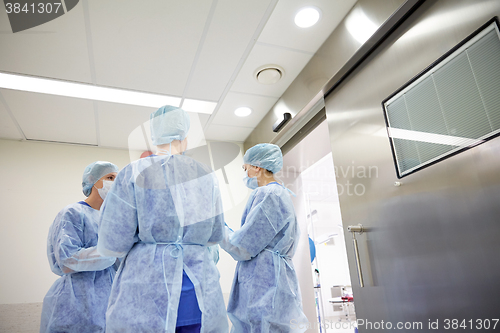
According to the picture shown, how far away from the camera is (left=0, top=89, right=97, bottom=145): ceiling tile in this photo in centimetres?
293

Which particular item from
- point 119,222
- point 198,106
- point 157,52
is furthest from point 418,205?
point 198,106

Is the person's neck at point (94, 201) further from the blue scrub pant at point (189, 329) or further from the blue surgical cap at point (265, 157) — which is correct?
the blue scrub pant at point (189, 329)

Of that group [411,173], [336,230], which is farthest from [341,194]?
[336,230]

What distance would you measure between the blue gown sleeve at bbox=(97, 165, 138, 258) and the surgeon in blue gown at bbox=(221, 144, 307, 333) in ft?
1.58

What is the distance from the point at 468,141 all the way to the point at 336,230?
731 cm

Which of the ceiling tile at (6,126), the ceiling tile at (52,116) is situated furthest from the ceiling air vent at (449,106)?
the ceiling tile at (6,126)

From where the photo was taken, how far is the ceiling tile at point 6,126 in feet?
10.0

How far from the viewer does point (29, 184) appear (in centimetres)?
345

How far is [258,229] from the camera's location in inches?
65.4

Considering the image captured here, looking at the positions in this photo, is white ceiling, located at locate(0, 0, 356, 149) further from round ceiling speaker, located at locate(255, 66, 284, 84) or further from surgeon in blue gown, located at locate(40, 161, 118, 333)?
surgeon in blue gown, located at locate(40, 161, 118, 333)

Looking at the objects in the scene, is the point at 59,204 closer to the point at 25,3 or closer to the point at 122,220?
the point at 25,3

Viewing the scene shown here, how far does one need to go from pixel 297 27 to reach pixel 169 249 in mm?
1884

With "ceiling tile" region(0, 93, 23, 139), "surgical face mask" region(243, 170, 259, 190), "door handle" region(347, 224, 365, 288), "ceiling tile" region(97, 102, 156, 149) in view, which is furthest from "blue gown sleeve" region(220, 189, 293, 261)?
"ceiling tile" region(0, 93, 23, 139)

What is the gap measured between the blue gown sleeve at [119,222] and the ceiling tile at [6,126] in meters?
2.54
